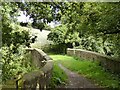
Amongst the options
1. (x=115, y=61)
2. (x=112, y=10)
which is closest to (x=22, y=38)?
(x=112, y=10)

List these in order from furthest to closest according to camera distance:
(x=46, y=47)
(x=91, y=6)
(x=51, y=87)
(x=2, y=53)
Result: (x=46, y=47)
(x=91, y=6)
(x=2, y=53)
(x=51, y=87)

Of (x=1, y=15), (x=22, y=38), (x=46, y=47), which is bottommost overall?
(x=46, y=47)

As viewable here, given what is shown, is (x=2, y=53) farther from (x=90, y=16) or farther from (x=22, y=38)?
(x=90, y=16)

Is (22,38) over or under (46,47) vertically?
over

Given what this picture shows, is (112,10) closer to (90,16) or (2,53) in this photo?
(90,16)

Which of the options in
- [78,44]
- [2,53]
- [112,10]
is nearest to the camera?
[2,53]

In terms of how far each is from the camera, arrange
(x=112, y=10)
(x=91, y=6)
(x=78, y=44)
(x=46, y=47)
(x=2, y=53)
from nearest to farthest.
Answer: (x=2, y=53), (x=112, y=10), (x=91, y=6), (x=78, y=44), (x=46, y=47)

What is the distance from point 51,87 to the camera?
723 centimetres

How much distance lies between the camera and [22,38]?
289 inches

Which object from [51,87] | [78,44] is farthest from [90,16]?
[78,44]

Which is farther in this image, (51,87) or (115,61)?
(115,61)

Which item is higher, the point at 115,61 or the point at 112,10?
the point at 112,10

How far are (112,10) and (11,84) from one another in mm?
Result: 6959

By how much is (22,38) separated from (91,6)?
442 centimetres
